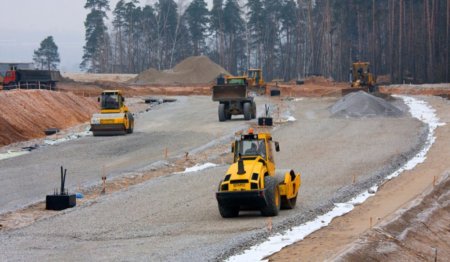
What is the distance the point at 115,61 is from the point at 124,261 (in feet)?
533

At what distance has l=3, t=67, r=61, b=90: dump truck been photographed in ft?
234

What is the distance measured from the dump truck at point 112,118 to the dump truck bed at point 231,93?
7328 mm

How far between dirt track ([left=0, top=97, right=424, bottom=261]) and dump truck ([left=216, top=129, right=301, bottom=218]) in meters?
0.38

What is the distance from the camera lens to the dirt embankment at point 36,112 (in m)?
45.2

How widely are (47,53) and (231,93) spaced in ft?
427

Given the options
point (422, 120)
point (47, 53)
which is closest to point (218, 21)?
point (47, 53)

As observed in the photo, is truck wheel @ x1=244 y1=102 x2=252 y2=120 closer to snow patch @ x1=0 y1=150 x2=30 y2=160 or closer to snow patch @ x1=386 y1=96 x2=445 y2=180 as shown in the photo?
snow patch @ x1=386 y1=96 x2=445 y2=180

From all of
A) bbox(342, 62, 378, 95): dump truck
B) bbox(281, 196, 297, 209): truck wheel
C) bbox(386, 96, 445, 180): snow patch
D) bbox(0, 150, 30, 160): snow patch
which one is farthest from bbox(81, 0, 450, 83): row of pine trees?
bbox(281, 196, 297, 209): truck wheel

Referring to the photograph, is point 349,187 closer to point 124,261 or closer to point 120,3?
point 124,261

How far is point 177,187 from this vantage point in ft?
87.6

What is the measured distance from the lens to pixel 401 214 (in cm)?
1997

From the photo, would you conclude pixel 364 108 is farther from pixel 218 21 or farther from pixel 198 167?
pixel 218 21

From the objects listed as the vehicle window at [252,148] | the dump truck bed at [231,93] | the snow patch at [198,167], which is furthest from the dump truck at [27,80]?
the vehicle window at [252,148]

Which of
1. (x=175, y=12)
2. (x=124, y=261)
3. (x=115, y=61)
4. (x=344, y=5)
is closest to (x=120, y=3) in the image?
(x=175, y=12)
